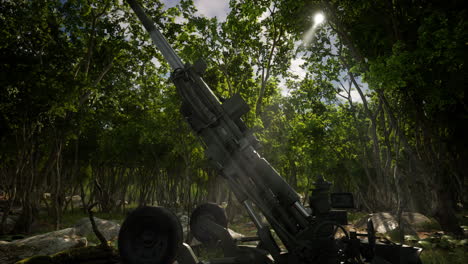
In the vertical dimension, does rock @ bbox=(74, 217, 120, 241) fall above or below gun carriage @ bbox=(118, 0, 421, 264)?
below

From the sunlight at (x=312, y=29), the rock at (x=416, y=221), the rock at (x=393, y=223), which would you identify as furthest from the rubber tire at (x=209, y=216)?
the rock at (x=416, y=221)

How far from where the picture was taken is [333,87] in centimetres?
1992

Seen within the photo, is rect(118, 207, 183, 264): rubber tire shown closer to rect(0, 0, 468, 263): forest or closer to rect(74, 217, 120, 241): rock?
rect(0, 0, 468, 263): forest

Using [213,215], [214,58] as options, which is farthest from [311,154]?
[213,215]

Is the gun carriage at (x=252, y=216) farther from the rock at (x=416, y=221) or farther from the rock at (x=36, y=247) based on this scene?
the rock at (x=416, y=221)

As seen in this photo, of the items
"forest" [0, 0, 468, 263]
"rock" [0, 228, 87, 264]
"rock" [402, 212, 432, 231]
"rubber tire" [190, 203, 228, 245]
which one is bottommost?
"rock" [402, 212, 432, 231]

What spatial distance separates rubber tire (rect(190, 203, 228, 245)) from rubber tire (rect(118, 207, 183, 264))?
2238 mm

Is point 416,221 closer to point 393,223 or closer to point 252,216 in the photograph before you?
point 393,223

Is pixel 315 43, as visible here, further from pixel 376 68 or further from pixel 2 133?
pixel 2 133

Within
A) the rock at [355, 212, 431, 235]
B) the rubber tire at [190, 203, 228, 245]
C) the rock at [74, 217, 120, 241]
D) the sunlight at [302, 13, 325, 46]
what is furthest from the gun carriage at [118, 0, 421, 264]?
the rock at [355, 212, 431, 235]

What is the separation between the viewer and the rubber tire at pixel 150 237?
478 centimetres

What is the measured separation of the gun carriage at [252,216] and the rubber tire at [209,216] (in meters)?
1.21

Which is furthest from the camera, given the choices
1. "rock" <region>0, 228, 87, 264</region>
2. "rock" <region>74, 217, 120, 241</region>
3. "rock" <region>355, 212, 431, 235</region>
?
"rock" <region>355, 212, 431, 235</region>

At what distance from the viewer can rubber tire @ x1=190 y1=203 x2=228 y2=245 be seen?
7047 millimetres
